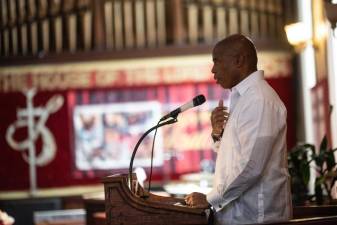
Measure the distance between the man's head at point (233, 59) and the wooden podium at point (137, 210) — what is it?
1.80 feet

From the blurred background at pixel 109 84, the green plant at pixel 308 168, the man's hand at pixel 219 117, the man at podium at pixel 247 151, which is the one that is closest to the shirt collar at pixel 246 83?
the man at podium at pixel 247 151

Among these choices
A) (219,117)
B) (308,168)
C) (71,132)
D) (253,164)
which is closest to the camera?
(253,164)

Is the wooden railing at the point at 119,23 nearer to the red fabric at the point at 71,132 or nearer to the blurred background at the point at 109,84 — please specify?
the blurred background at the point at 109,84

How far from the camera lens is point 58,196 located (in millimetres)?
8734

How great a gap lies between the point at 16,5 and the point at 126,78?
1524mm

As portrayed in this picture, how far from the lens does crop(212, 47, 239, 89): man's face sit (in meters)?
3.11

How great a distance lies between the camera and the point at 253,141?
2.97 metres

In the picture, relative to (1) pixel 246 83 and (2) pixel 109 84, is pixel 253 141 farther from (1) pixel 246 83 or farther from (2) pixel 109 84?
(2) pixel 109 84

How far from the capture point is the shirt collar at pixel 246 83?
3104 millimetres

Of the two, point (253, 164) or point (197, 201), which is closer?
point (253, 164)

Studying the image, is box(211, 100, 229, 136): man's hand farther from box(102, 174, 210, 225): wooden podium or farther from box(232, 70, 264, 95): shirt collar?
box(102, 174, 210, 225): wooden podium

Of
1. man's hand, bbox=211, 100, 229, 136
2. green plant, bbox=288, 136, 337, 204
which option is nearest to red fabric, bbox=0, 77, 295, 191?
green plant, bbox=288, 136, 337, 204

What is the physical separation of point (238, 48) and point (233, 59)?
49 mm

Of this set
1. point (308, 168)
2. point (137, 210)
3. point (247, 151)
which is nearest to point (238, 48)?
point (247, 151)
